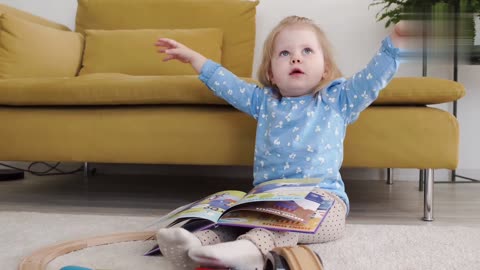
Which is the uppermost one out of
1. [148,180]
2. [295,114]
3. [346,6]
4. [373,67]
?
[346,6]

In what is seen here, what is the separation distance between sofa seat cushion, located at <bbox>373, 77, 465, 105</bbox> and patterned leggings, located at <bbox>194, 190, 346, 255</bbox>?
34cm

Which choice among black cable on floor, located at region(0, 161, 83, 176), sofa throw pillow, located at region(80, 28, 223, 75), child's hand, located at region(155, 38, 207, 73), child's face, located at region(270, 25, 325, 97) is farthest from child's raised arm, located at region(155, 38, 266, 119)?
black cable on floor, located at region(0, 161, 83, 176)

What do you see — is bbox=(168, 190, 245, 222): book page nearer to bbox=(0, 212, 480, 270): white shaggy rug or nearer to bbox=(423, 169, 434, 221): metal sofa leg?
bbox=(0, 212, 480, 270): white shaggy rug

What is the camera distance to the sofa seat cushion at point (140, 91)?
1167 millimetres

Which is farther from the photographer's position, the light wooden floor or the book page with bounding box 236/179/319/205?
the light wooden floor

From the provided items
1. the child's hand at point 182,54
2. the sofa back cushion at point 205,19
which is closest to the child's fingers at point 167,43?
the child's hand at point 182,54

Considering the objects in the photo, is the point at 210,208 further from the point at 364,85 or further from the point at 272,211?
the point at 364,85

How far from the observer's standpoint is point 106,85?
49.3 inches

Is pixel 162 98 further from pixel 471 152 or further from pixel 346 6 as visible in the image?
pixel 471 152

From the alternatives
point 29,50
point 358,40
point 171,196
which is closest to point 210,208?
point 171,196

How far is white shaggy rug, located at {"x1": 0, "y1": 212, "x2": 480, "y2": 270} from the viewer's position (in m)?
0.80

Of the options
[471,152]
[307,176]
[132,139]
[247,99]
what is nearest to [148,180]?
[132,139]

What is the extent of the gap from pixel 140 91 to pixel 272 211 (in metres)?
0.59

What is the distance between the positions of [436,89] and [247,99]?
47 cm
